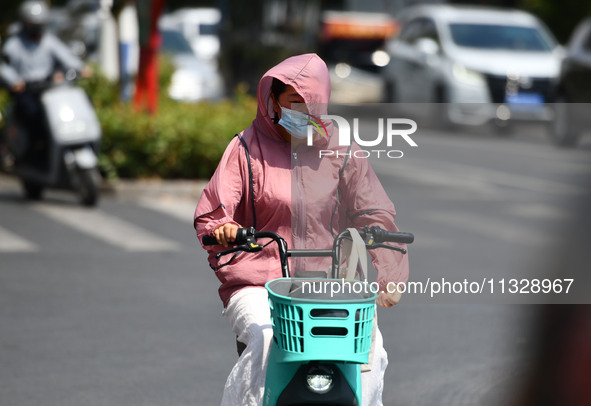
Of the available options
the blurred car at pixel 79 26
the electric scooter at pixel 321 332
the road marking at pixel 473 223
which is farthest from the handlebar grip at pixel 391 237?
the blurred car at pixel 79 26

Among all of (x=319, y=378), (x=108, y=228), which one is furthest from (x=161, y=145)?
(x=319, y=378)

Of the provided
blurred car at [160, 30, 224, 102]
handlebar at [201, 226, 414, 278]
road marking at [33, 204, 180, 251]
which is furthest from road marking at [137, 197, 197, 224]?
blurred car at [160, 30, 224, 102]

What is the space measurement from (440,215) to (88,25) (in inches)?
467

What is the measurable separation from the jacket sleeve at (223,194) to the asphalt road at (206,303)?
17.7 inches

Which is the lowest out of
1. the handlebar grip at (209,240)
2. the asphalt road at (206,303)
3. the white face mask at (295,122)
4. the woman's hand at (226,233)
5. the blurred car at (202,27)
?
the blurred car at (202,27)

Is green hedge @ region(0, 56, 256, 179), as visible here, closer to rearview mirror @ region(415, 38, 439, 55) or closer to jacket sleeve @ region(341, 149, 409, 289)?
rearview mirror @ region(415, 38, 439, 55)

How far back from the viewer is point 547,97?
1905 centimetres

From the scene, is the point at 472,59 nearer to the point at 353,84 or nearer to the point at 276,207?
the point at 353,84

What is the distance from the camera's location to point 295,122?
3219 millimetres

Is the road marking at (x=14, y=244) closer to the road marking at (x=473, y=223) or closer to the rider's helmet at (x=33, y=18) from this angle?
the rider's helmet at (x=33, y=18)

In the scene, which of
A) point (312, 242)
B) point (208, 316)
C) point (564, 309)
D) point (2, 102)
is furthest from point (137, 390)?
point (2, 102)

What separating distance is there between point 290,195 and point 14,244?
5781mm

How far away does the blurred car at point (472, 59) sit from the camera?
19000mm

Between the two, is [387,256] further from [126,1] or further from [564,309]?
[126,1]
